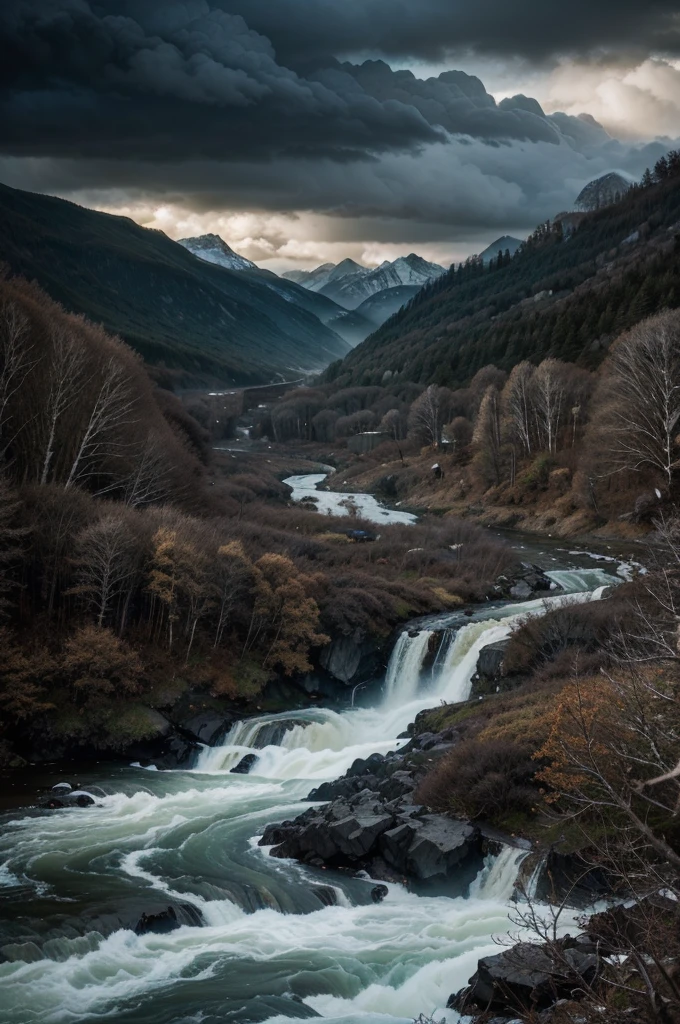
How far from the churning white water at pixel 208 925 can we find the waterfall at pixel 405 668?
43.1 feet

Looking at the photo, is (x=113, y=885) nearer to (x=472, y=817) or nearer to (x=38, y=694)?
(x=472, y=817)

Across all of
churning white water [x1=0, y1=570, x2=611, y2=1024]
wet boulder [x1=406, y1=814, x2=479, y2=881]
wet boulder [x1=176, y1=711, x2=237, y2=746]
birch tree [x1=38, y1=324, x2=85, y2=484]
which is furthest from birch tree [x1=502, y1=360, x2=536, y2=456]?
wet boulder [x1=406, y1=814, x2=479, y2=881]

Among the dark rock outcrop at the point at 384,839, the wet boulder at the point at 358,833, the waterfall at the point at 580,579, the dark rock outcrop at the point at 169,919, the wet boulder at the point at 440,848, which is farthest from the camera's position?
the waterfall at the point at 580,579

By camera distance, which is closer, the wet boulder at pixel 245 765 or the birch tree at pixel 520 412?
the wet boulder at pixel 245 765

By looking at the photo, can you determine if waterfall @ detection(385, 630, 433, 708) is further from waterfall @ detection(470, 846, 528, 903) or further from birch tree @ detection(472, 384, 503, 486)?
birch tree @ detection(472, 384, 503, 486)

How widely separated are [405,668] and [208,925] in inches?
1028

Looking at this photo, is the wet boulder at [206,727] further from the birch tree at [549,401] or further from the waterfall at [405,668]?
the birch tree at [549,401]

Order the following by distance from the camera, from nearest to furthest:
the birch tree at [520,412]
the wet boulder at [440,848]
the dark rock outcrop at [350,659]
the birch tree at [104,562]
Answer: the wet boulder at [440,848], the birch tree at [104,562], the dark rock outcrop at [350,659], the birch tree at [520,412]

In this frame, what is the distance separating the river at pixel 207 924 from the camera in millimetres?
21344

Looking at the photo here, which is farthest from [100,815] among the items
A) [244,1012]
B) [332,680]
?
[332,680]

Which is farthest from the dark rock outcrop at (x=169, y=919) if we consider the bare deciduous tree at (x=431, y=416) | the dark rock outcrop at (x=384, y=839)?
the bare deciduous tree at (x=431, y=416)

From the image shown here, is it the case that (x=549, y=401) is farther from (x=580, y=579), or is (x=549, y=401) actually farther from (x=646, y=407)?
(x=580, y=579)

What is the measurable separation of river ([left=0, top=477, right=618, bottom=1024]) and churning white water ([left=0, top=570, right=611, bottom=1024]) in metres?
0.05

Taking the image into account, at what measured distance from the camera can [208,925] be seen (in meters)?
25.6
